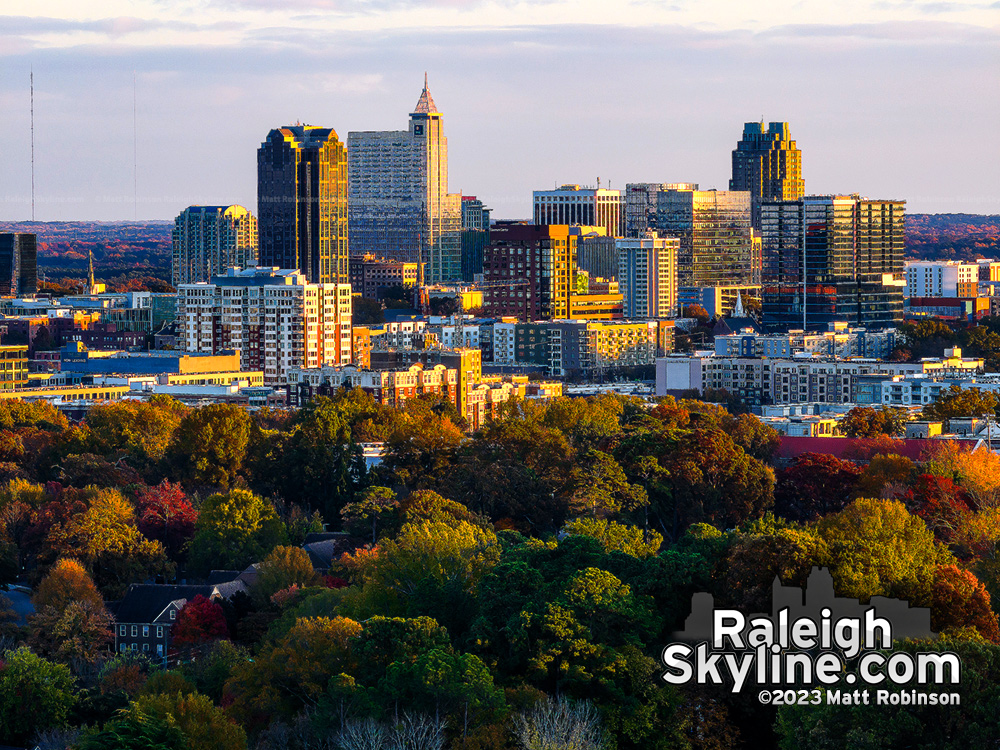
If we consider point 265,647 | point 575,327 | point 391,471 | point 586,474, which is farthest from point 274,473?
point 575,327

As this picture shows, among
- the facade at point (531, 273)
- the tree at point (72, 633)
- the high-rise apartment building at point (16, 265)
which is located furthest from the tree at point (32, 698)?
the high-rise apartment building at point (16, 265)

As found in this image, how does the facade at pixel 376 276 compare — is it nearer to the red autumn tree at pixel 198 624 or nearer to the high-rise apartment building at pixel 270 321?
the high-rise apartment building at pixel 270 321

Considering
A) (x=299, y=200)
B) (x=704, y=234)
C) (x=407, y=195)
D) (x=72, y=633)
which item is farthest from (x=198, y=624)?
(x=407, y=195)

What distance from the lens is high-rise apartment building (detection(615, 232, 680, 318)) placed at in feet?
495

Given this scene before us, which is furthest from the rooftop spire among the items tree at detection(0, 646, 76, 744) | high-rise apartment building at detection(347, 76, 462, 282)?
tree at detection(0, 646, 76, 744)

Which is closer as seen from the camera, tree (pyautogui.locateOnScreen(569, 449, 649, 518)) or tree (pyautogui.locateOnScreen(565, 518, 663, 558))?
tree (pyautogui.locateOnScreen(565, 518, 663, 558))

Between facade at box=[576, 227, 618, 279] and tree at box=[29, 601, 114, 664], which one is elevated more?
facade at box=[576, 227, 618, 279]

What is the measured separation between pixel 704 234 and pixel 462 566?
135 meters

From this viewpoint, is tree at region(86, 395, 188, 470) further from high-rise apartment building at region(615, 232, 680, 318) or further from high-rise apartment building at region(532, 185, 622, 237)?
high-rise apartment building at region(532, 185, 622, 237)

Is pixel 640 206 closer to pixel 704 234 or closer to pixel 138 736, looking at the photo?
pixel 704 234

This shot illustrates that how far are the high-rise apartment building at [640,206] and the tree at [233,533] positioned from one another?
135933 millimetres

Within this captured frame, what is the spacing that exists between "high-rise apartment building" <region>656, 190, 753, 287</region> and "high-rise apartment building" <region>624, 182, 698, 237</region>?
13041 millimetres

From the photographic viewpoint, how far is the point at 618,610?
36719 mm

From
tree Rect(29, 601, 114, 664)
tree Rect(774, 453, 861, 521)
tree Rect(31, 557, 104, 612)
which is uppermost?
tree Rect(774, 453, 861, 521)
